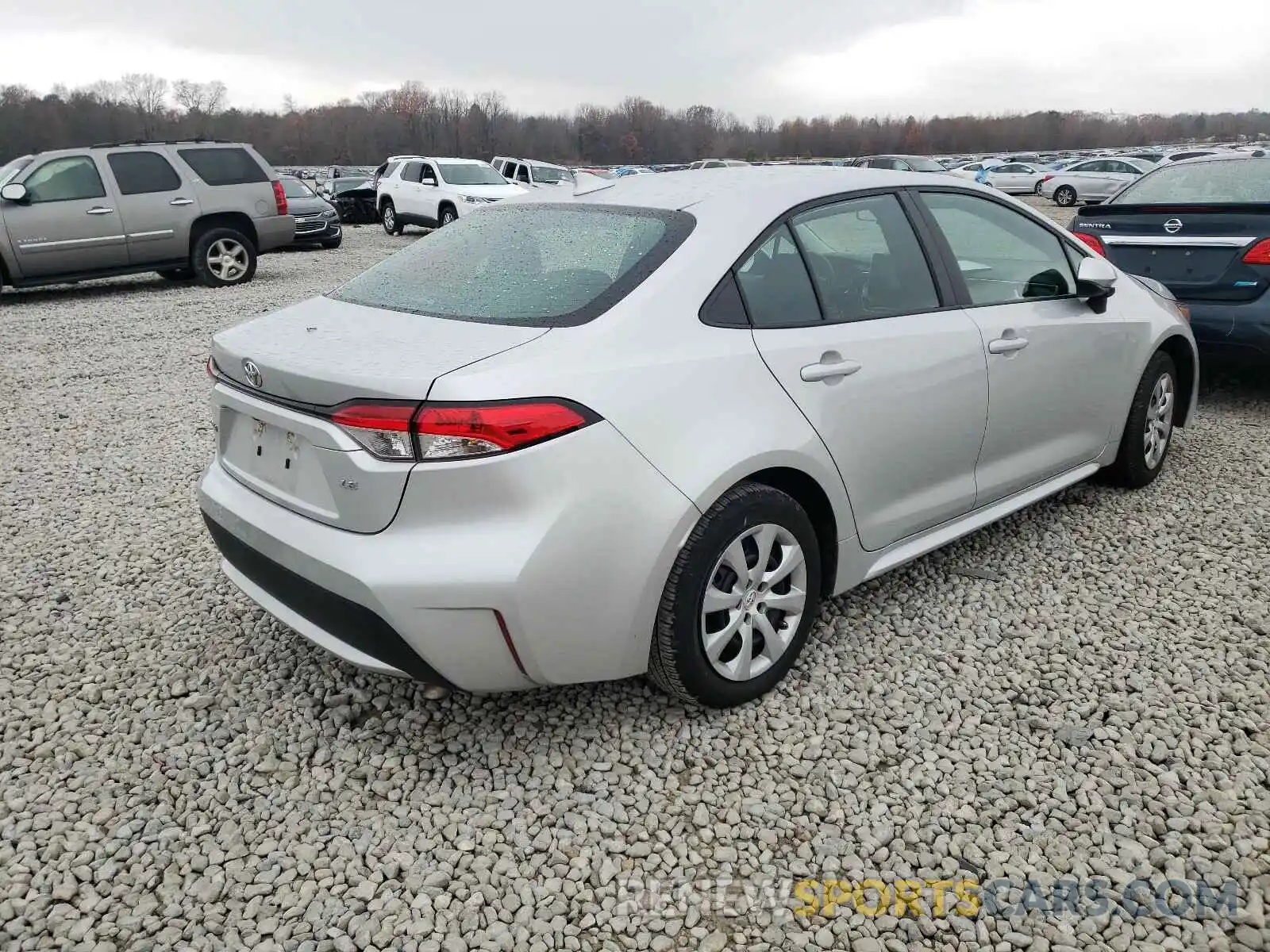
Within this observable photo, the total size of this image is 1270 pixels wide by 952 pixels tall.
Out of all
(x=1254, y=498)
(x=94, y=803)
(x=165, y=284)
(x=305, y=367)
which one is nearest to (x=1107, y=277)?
(x=1254, y=498)

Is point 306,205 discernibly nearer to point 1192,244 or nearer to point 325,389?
point 1192,244

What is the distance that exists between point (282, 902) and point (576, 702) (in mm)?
1024

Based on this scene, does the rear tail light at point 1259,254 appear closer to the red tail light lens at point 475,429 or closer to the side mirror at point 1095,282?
the side mirror at point 1095,282

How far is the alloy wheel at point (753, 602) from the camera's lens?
2.65 m

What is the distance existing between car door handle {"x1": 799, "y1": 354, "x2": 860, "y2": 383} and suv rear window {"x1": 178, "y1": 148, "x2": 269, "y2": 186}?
1083 centimetres

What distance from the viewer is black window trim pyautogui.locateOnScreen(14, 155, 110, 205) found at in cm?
1055

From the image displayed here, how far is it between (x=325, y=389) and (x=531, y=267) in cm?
79

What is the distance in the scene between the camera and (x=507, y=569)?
2.21 meters

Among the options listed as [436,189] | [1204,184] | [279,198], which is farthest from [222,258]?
[1204,184]

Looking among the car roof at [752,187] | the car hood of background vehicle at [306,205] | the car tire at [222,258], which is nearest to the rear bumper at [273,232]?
the car tire at [222,258]

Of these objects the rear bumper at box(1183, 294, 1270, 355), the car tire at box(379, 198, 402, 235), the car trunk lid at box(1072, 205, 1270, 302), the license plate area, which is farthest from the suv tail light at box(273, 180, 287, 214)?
the rear bumper at box(1183, 294, 1270, 355)

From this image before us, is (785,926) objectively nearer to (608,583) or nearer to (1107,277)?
(608,583)

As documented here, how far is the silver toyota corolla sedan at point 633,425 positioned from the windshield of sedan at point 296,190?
45.0 ft

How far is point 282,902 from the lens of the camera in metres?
2.19
